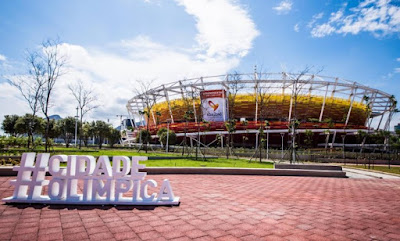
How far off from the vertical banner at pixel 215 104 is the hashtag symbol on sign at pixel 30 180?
123ft

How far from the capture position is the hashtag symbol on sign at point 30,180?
5.83 meters

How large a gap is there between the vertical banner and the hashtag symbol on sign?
37.4 m

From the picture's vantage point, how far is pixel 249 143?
4772 cm

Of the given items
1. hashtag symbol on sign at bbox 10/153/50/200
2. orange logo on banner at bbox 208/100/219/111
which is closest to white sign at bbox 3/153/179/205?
hashtag symbol on sign at bbox 10/153/50/200

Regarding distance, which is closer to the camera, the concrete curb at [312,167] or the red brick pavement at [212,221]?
the red brick pavement at [212,221]

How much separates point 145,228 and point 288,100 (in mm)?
48834

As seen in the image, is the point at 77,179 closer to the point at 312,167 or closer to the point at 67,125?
the point at 312,167

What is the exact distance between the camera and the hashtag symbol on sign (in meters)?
5.83

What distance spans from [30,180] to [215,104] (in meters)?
38.2

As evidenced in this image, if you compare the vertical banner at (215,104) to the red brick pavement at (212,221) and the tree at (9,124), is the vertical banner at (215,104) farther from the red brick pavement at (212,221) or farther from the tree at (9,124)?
Result: the tree at (9,124)

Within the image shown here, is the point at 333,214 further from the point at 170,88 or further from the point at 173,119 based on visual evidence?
the point at 173,119

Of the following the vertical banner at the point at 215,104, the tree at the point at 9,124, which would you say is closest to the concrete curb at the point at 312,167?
the vertical banner at the point at 215,104

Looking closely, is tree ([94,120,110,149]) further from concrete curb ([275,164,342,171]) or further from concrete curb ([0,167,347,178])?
concrete curb ([275,164,342,171])

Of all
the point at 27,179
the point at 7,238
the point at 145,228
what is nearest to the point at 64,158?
the point at 27,179
